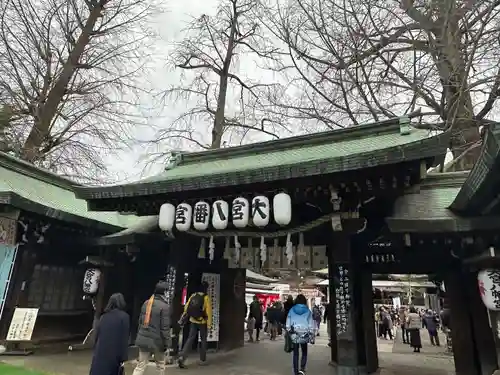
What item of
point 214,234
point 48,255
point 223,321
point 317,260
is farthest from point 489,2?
point 48,255

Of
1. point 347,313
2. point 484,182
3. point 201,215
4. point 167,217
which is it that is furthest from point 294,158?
point 484,182

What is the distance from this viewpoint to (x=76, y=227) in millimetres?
11086

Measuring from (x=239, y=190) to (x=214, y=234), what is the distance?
125cm

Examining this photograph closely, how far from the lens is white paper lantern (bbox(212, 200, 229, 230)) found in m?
7.76

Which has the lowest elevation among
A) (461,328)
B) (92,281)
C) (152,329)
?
(152,329)

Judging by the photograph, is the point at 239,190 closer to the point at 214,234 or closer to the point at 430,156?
the point at 214,234

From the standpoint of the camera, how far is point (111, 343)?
458 cm

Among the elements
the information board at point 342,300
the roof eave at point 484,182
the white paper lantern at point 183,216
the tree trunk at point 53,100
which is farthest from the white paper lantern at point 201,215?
the tree trunk at point 53,100

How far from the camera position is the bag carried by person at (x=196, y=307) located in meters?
8.39

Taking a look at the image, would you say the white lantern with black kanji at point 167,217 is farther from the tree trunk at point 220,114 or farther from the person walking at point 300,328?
the tree trunk at point 220,114

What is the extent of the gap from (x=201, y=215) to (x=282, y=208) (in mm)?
1924

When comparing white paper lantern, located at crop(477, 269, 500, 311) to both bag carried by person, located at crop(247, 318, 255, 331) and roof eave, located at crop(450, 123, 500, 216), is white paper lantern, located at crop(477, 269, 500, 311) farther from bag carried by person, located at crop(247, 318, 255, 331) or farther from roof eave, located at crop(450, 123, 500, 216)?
bag carried by person, located at crop(247, 318, 255, 331)

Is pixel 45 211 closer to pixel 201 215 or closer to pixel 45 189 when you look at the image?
pixel 45 189

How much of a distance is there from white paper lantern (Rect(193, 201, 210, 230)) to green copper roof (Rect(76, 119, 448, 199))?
0.53m
